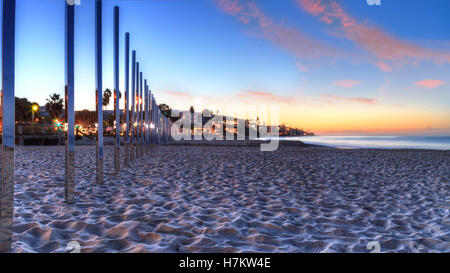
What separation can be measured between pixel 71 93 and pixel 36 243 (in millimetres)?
2688

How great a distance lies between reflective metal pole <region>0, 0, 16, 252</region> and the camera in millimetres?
2809

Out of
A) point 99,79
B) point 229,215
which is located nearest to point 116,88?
point 99,79

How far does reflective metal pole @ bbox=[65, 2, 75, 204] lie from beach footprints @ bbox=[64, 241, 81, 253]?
199 cm

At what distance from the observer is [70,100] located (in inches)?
191

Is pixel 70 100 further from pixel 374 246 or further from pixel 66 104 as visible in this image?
pixel 374 246

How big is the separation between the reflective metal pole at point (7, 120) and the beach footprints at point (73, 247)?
516mm

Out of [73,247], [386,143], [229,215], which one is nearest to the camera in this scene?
[73,247]

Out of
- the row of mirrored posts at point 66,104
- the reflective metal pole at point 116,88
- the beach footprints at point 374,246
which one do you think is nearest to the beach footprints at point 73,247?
the row of mirrored posts at point 66,104

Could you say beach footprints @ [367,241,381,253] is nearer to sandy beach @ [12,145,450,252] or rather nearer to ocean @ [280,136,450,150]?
sandy beach @ [12,145,450,252]

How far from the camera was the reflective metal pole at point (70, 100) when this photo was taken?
480 centimetres

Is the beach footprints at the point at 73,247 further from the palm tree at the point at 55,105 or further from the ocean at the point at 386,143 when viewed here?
the palm tree at the point at 55,105

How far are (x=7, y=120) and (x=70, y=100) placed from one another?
198 cm

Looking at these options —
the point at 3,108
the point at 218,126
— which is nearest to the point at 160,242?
the point at 3,108
